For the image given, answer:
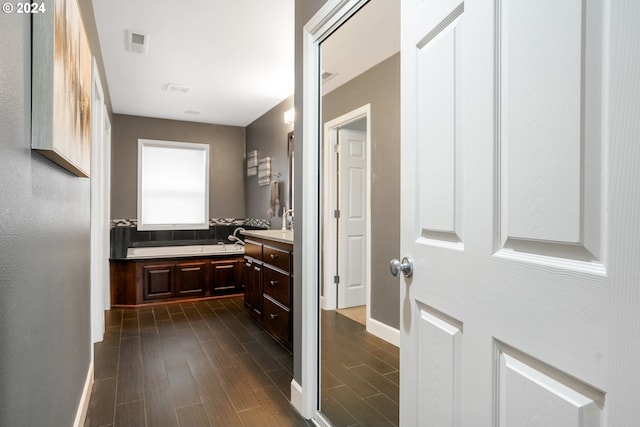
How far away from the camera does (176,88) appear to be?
422 centimetres

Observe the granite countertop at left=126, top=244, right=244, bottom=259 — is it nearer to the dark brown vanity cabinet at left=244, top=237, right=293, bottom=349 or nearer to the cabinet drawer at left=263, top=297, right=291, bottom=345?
the dark brown vanity cabinet at left=244, top=237, right=293, bottom=349

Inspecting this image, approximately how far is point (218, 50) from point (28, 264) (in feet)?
8.98

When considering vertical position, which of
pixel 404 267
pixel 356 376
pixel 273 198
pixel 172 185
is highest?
pixel 172 185

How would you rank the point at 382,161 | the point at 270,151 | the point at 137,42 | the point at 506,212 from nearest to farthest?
1. the point at 506,212
2. the point at 382,161
3. the point at 137,42
4. the point at 270,151

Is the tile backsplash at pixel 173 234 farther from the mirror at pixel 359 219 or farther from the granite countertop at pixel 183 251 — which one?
the mirror at pixel 359 219

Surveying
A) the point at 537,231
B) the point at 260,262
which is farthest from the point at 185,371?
the point at 537,231

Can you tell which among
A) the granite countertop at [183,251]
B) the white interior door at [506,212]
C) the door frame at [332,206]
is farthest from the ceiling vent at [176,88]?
the white interior door at [506,212]

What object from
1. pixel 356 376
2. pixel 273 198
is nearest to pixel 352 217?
pixel 356 376

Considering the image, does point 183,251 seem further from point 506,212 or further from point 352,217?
point 506,212

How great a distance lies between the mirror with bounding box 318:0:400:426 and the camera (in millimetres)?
1938

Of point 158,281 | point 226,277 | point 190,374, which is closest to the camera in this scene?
point 190,374

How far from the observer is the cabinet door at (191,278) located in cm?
463

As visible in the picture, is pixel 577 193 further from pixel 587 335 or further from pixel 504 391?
pixel 504 391

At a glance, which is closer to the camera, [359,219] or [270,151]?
[359,219]
